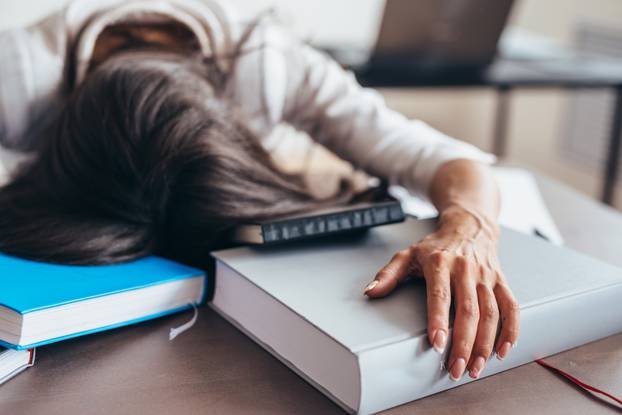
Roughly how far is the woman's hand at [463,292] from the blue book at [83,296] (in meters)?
0.20

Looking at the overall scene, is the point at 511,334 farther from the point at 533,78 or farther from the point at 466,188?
the point at 533,78

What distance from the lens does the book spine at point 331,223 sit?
0.68m

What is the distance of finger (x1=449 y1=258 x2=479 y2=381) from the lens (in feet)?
1.78

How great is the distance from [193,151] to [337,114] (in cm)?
39

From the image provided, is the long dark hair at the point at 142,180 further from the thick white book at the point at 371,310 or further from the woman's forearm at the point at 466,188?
the woman's forearm at the point at 466,188

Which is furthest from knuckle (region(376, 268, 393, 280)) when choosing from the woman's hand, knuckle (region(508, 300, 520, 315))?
knuckle (region(508, 300, 520, 315))

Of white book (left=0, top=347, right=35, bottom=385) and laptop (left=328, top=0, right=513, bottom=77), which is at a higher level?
laptop (left=328, top=0, right=513, bottom=77)

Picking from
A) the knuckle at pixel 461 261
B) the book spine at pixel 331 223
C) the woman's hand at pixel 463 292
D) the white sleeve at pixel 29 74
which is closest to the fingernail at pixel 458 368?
the woman's hand at pixel 463 292

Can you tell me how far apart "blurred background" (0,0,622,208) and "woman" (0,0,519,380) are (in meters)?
1.63

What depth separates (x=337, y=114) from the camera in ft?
3.45

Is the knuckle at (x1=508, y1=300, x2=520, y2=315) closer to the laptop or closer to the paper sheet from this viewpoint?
the paper sheet

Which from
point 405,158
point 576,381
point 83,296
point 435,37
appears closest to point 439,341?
point 576,381

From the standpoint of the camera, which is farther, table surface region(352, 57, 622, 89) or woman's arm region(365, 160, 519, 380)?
table surface region(352, 57, 622, 89)

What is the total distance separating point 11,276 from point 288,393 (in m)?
0.28
